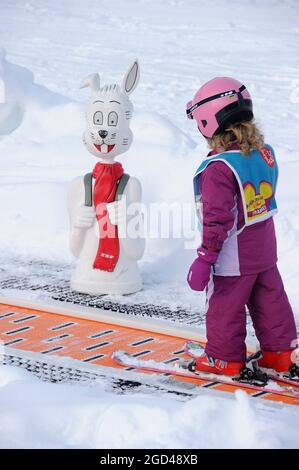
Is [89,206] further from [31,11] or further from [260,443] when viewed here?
[31,11]

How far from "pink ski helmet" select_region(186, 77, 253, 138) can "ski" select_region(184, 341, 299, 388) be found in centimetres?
104

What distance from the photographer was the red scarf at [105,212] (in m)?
5.30

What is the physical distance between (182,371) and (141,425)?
1.02 metres

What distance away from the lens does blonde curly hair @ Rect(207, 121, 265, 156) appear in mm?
4074

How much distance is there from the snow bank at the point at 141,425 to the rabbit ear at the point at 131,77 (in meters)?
2.28

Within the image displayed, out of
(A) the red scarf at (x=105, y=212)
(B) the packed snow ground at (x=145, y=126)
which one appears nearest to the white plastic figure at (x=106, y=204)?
(A) the red scarf at (x=105, y=212)

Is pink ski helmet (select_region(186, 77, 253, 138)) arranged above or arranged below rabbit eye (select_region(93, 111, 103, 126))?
below

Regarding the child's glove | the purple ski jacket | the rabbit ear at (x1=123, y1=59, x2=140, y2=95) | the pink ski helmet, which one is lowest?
the child's glove

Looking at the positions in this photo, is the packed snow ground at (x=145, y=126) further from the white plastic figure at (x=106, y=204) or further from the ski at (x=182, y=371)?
the ski at (x=182, y=371)

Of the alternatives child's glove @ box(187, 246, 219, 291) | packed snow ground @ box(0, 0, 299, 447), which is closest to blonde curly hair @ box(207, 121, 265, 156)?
child's glove @ box(187, 246, 219, 291)

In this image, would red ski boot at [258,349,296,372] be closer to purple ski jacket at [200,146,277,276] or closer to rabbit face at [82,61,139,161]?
purple ski jacket at [200,146,277,276]

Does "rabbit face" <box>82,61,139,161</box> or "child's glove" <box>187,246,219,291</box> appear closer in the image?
"child's glove" <box>187,246,219,291</box>

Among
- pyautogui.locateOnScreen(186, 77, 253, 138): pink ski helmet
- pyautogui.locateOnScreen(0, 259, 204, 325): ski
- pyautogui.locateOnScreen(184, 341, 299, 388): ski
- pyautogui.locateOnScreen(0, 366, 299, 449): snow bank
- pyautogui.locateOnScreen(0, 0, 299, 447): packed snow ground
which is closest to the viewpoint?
pyautogui.locateOnScreen(0, 366, 299, 449): snow bank
